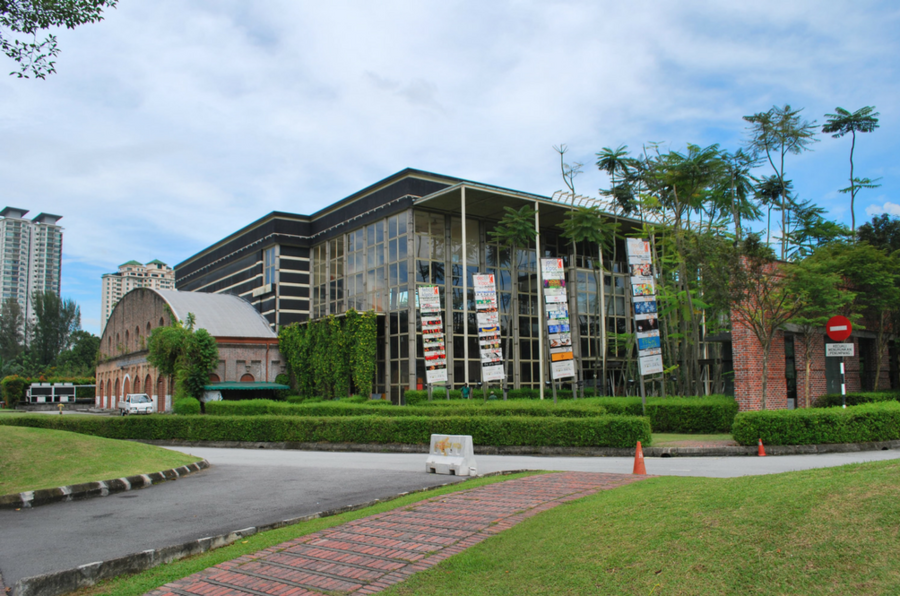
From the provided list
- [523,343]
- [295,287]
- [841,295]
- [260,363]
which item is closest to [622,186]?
[523,343]

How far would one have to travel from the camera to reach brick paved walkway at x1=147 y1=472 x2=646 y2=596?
18.9ft

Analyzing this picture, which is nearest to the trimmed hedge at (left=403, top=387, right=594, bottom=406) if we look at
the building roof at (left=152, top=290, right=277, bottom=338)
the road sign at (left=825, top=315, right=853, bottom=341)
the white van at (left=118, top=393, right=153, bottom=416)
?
the building roof at (left=152, top=290, right=277, bottom=338)

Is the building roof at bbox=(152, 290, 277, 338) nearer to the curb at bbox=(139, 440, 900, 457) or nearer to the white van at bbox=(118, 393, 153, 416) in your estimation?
the white van at bbox=(118, 393, 153, 416)

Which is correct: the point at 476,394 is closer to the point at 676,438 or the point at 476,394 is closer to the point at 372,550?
the point at 676,438

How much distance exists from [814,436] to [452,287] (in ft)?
78.7

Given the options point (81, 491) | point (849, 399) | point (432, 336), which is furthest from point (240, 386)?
point (849, 399)

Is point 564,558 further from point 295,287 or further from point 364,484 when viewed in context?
point 295,287

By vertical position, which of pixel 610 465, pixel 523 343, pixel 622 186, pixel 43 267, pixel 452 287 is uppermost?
pixel 43 267

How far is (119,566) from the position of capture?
21.2ft

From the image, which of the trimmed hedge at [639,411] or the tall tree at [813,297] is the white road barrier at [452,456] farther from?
the tall tree at [813,297]

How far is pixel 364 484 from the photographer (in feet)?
38.7

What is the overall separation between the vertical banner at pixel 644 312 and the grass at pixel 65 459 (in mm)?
14588

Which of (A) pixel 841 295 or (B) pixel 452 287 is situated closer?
(A) pixel 841 295

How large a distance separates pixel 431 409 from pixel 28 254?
556 feet
